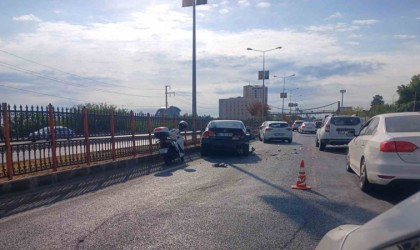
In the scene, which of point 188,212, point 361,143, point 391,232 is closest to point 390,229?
point 391,232

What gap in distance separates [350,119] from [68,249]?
16.9 meters

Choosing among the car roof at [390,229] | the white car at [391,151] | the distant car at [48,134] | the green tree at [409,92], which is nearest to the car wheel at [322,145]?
the white car at [391,151]

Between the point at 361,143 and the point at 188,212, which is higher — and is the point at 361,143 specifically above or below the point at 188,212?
above

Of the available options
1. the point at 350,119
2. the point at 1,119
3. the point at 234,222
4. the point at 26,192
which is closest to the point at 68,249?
the point at 234,222

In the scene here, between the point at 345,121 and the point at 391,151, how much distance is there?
1261 centimetres

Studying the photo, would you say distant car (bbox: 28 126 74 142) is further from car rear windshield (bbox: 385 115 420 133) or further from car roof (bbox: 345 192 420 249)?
car roof (bbox: 345 192 420 249)

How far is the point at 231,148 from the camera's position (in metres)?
16.8

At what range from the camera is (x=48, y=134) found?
10812 millimetres

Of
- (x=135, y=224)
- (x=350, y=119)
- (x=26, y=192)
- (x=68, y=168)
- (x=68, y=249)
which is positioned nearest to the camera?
(x=68, y=249)

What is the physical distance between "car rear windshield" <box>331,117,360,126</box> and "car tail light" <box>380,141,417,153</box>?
483 inches

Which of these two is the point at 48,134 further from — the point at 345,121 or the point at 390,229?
the point at 345,121

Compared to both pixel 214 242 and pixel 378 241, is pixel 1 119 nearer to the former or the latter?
pixel 214 242

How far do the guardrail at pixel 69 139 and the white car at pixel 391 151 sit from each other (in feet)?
24.8

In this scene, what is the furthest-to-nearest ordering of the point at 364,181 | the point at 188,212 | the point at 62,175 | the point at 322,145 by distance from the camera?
the point at 322,145 → the point at 62,175 → the point at 364,181 → the point at 188,212
